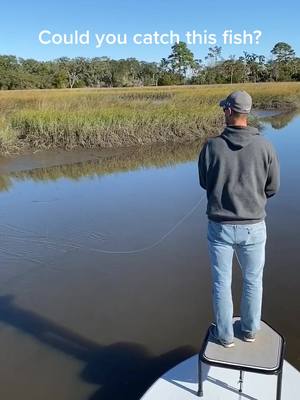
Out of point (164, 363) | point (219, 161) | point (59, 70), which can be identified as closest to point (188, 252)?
point (164, 363)

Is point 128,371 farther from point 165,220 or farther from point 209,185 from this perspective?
point 165,220

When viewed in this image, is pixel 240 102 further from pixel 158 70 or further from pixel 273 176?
pixel 158 70

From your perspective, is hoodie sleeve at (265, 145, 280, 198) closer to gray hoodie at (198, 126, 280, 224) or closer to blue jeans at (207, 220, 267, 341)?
gray hoodie at (198, 126, 280, 224)

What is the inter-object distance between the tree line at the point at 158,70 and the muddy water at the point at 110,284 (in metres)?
49.6

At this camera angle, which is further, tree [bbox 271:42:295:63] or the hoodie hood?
tree [bbox 271:42:295:63]

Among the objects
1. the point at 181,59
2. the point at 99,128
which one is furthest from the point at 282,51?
the point at 99,128

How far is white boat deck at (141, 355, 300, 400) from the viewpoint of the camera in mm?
2475

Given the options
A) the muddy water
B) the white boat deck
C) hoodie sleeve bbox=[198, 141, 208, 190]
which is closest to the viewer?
hoodie sleeve bbox=[198, 141, 208, 190]

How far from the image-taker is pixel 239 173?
7.39 feet

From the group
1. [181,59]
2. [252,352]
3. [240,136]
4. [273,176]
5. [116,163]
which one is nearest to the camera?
[240,136]

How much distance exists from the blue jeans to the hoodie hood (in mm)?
436

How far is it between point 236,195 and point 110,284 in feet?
7.52

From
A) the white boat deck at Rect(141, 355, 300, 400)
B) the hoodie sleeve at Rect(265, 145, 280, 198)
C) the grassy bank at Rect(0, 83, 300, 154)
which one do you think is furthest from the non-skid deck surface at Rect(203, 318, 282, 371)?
the grassy bank at Rect(0, 83, 300, 154)

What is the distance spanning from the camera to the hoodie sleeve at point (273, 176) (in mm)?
2273
